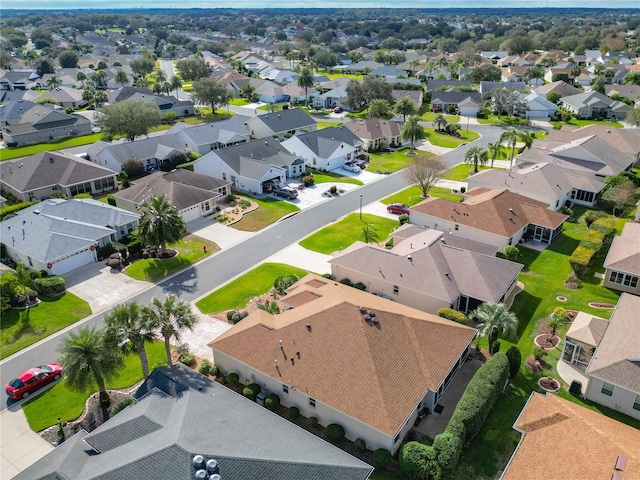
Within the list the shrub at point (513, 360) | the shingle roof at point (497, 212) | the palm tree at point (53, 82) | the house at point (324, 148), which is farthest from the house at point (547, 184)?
the palm tree at point (53, 82)

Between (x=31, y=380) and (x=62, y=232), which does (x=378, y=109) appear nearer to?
(x=62, y=232)

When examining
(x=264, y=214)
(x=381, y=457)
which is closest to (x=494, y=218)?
(x=264, y=214)

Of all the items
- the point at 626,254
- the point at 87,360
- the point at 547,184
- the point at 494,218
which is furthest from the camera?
the point at 547,184

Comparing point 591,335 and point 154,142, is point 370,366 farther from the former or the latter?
point 154,142

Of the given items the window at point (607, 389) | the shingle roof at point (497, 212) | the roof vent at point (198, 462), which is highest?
the roof vent at point (198, 462)

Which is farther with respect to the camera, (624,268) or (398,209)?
(398,209)

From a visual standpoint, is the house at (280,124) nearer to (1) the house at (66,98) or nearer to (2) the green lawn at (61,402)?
(1) the house at (66,98)
